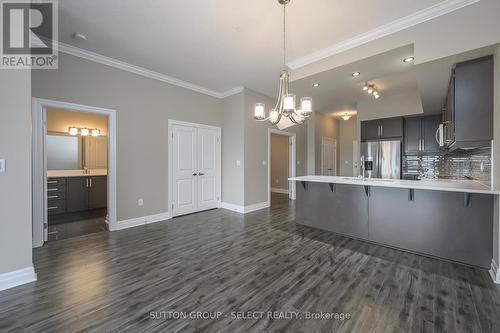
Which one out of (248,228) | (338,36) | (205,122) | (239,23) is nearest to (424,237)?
(248,228)

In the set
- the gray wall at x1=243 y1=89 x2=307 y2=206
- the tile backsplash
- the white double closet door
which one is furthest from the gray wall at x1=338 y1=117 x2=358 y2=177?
the white double closet door

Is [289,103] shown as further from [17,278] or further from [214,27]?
[17,278]

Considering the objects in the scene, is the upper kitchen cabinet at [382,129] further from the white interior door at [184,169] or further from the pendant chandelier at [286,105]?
the white interior door at [184,169]

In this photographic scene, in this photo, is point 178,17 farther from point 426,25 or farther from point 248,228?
point 248,228

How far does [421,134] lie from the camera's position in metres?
5.13

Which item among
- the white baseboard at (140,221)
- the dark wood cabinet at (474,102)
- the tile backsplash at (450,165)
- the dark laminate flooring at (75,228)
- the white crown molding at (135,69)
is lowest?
the dark laminate flooring at (75,228)

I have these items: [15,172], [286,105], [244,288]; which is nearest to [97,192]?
[15,172]

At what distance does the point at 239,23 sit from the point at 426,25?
2.26 meters

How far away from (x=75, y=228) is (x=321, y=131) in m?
6.98

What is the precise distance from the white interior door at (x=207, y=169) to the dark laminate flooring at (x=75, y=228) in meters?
2.03

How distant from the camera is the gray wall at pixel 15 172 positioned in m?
2.03

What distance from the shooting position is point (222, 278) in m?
2.23

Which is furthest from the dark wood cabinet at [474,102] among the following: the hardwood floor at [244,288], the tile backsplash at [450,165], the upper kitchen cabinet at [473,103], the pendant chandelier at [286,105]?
the pendant chandelier at [286,105]

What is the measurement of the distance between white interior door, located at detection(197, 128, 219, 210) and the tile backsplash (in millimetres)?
4913
